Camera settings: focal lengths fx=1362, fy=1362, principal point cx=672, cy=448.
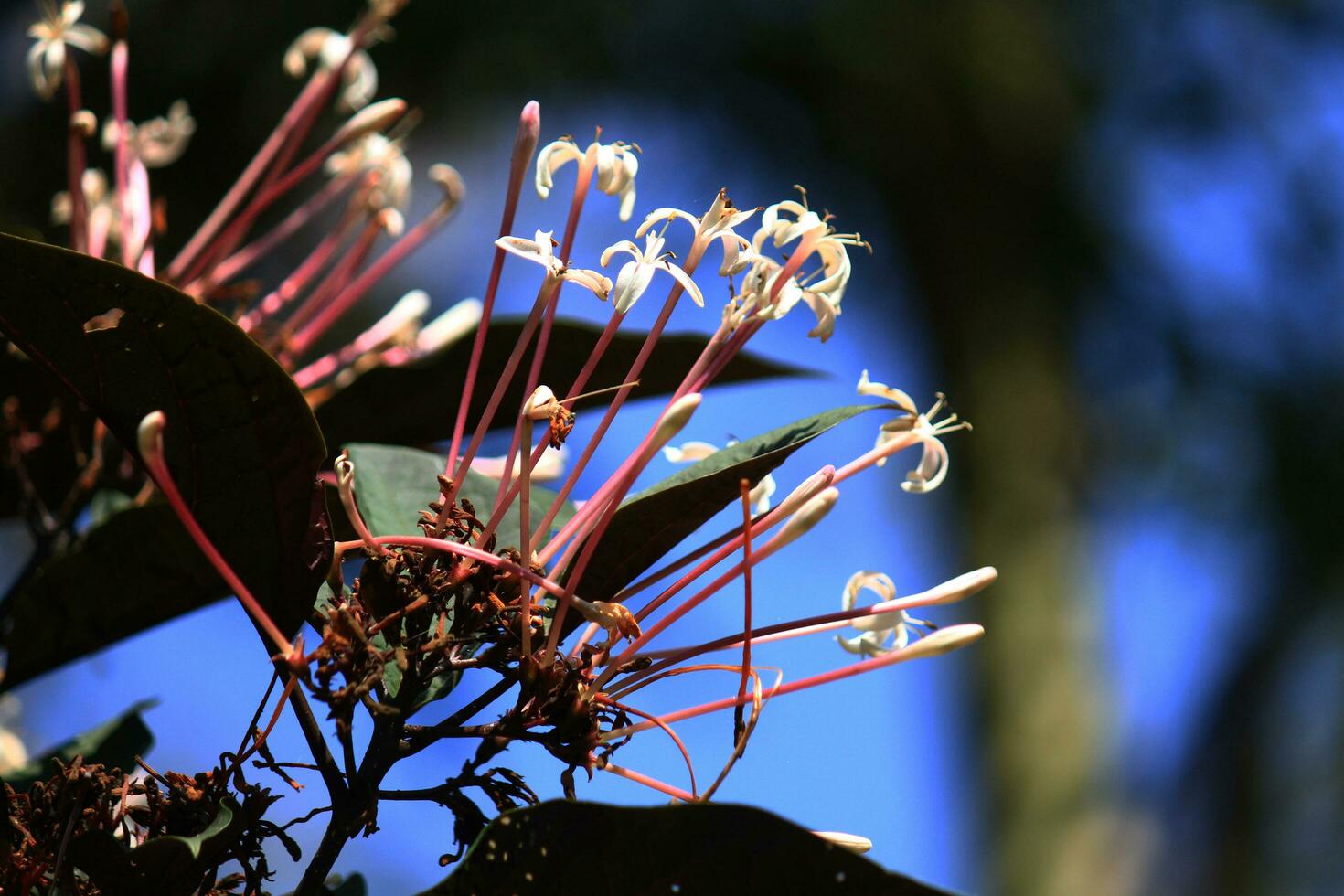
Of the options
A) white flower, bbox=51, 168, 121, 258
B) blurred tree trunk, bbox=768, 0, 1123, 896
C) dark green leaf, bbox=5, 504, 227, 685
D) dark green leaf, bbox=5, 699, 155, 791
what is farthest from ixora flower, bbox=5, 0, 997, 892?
blurred tree trunk, bbox=768, 0, 1123, 896

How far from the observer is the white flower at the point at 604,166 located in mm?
588

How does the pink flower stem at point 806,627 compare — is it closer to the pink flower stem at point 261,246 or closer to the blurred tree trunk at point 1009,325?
the pink flower stem at point 261,246

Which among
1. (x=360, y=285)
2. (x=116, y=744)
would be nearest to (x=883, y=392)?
(x=360, y=285)

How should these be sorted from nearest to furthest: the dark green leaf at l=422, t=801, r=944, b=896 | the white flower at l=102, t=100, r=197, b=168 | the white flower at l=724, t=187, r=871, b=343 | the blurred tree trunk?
the dark green leaf at l=422, t=801, r=944, b=896
the white flower at l=724, t=187, r=871, b=343
the white flower at l=102, t=100, r=197, b=168
the blurred tree trunk

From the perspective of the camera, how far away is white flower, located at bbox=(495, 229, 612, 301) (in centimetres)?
55

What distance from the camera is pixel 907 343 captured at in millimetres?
5758

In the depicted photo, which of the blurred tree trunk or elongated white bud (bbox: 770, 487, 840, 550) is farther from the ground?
the blurred tree trunk

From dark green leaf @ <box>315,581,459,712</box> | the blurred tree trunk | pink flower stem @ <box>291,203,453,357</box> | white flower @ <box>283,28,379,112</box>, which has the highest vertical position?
the blurred tree trunk

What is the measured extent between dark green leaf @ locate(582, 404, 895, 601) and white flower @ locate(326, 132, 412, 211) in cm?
45

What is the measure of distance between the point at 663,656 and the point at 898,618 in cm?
10

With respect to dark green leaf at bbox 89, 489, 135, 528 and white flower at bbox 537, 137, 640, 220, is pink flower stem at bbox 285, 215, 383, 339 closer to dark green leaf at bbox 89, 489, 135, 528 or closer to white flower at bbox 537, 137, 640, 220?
dark green leaf at bbox 89, 489, 135, 528

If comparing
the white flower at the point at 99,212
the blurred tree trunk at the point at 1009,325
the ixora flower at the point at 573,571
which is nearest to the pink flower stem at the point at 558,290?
the ixora flower at the point at 573,571

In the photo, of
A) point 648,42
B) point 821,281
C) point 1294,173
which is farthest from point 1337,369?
point 821,281

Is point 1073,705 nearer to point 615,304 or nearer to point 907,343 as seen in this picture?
Answer: point 907,343
